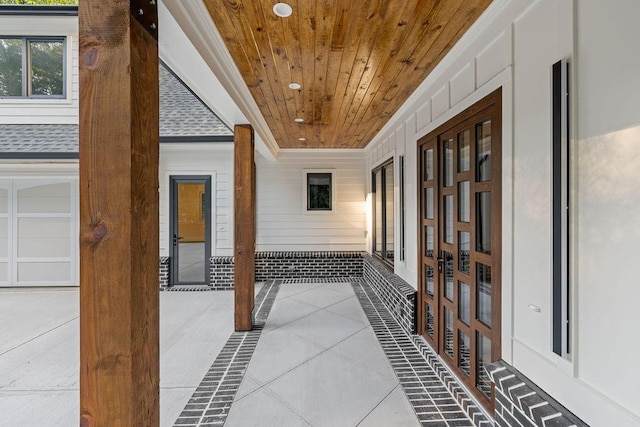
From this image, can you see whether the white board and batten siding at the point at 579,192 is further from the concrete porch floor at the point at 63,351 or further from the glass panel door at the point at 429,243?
the concrete porch floor at the point at 63,351

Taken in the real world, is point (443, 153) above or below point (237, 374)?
above

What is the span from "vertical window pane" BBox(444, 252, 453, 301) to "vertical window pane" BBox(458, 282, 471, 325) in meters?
0.18

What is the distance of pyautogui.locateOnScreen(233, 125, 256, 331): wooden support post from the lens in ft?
13.2

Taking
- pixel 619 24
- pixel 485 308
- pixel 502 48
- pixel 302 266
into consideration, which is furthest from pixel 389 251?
pixel 619 24

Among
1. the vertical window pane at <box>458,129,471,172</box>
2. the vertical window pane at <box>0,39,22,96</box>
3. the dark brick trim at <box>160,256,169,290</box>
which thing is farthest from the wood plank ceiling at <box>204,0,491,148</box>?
the vertical window pane at <box>0,39,22,96</box>

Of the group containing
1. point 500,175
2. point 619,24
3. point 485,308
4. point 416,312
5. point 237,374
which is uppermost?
point 619,24

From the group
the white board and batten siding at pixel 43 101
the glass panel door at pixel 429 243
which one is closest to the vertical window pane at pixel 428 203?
the glass panel door at pixel 429 243

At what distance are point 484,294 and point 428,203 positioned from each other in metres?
1.31

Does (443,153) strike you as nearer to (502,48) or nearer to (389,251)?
(502,48)

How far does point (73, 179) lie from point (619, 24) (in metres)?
8.27

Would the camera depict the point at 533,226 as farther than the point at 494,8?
No

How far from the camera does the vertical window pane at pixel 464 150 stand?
8.65 ft

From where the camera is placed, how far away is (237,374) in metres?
2.98

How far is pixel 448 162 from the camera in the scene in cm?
301
